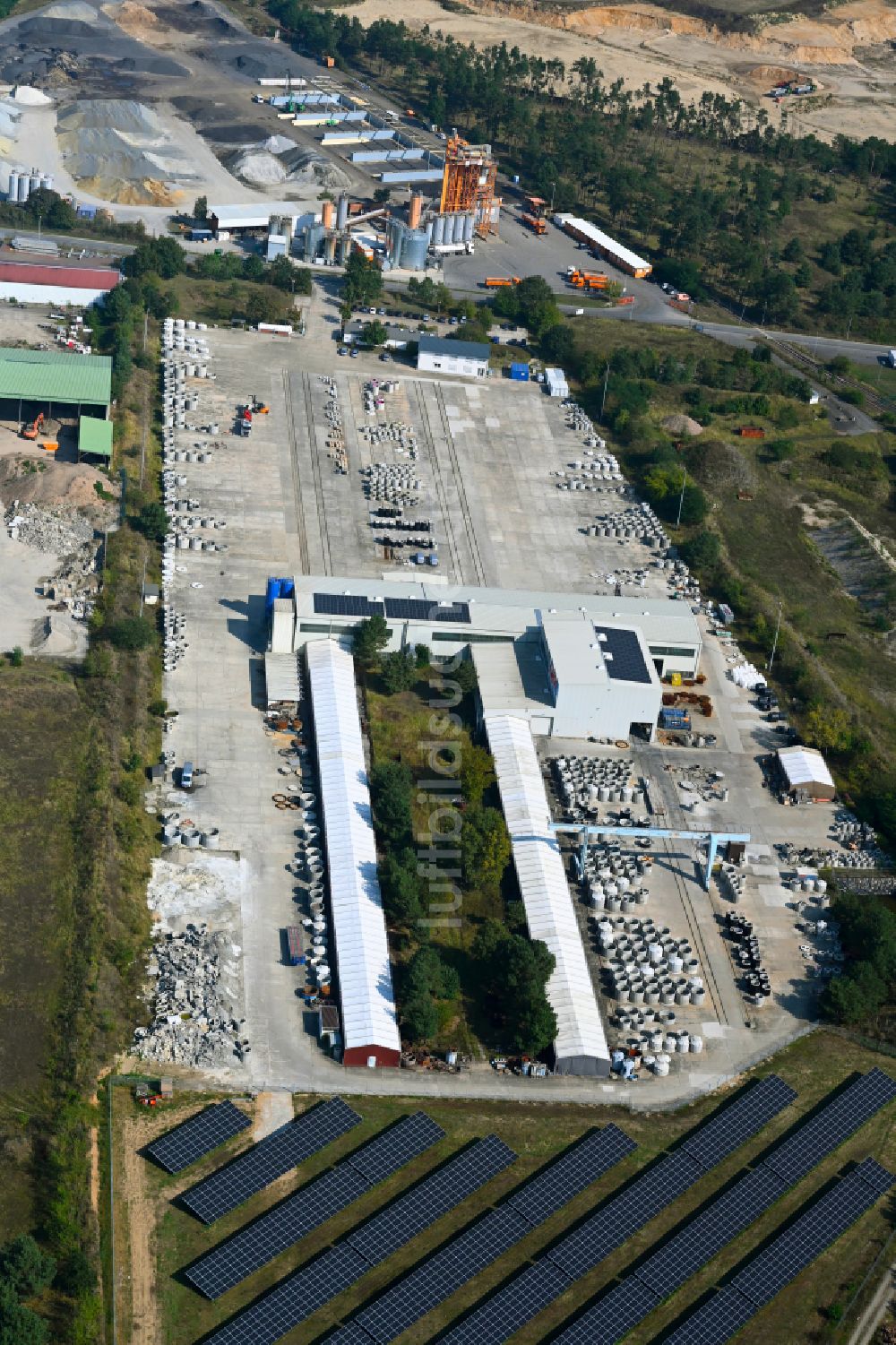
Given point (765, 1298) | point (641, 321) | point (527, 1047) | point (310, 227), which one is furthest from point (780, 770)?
point (310, 227)

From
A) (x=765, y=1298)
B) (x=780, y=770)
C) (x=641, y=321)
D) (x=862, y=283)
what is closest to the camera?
(x=765, y=1298)

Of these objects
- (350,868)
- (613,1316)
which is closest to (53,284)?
(350,868)

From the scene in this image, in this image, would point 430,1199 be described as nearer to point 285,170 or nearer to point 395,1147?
point 395,1147

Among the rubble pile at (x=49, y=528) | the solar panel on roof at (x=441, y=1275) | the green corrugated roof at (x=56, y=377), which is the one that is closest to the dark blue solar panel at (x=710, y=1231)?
the solar panel on roof at (x=441, y=1275)

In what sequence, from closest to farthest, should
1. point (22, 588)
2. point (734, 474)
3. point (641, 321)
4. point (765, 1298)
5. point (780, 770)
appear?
point (765, 1298)
point (780, 770)
point (22, 588)
point (734, 474)
point (641, 321)

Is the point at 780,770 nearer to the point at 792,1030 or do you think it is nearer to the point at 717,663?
the point at 717,663

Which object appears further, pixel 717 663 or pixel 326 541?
pixel 326 541
